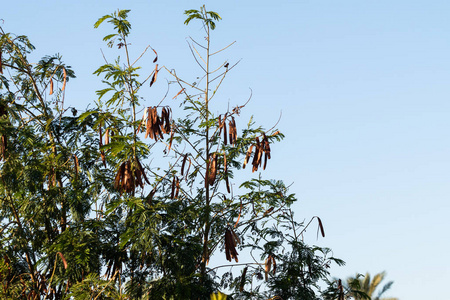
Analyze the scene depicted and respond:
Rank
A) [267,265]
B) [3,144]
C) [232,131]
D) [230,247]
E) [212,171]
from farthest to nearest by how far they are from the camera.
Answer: [3,144], [267,265], [232,131], [212,171], [230,247]

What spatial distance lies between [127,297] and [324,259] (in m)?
2.22

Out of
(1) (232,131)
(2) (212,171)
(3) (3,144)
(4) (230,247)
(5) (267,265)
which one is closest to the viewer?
(4) (230,247)

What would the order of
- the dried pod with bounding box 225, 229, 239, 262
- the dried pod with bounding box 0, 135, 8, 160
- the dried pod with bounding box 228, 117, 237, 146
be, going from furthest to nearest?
the dried pod with bounding box 0, 135, 8, 160 → the dried pod with bounding box 228, 117, 237, 146 → the dried pod with bounding box 225, 229, 239, 262

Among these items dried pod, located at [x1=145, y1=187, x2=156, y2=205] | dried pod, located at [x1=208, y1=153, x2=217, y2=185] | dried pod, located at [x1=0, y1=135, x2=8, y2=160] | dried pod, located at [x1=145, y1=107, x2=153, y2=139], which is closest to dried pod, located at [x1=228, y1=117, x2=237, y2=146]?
dried pod, located at [x1=208, y1=153, x2=217, y2=185]

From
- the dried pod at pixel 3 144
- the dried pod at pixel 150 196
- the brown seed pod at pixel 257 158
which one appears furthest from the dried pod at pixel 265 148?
the dried pod at pixel 3 144

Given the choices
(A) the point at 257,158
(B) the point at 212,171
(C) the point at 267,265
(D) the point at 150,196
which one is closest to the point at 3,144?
(D) the point at 150,196

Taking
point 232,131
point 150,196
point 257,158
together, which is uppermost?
point 232,131

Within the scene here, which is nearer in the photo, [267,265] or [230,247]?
[230,247]

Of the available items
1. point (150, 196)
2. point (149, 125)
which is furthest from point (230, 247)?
point (149, 125)

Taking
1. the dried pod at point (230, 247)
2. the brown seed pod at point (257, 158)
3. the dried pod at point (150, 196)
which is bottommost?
the dried pod at point (230, 247)

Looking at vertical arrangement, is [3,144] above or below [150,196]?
above

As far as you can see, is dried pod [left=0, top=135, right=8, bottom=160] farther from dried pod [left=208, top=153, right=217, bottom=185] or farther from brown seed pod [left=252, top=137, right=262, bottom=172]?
brown seed pod [left=252, top=137, right=262, bottom=172]

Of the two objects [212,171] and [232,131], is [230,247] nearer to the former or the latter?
[212,171]

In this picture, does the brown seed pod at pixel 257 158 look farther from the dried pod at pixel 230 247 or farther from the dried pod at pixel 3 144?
the dried pod at pixel 3 144
